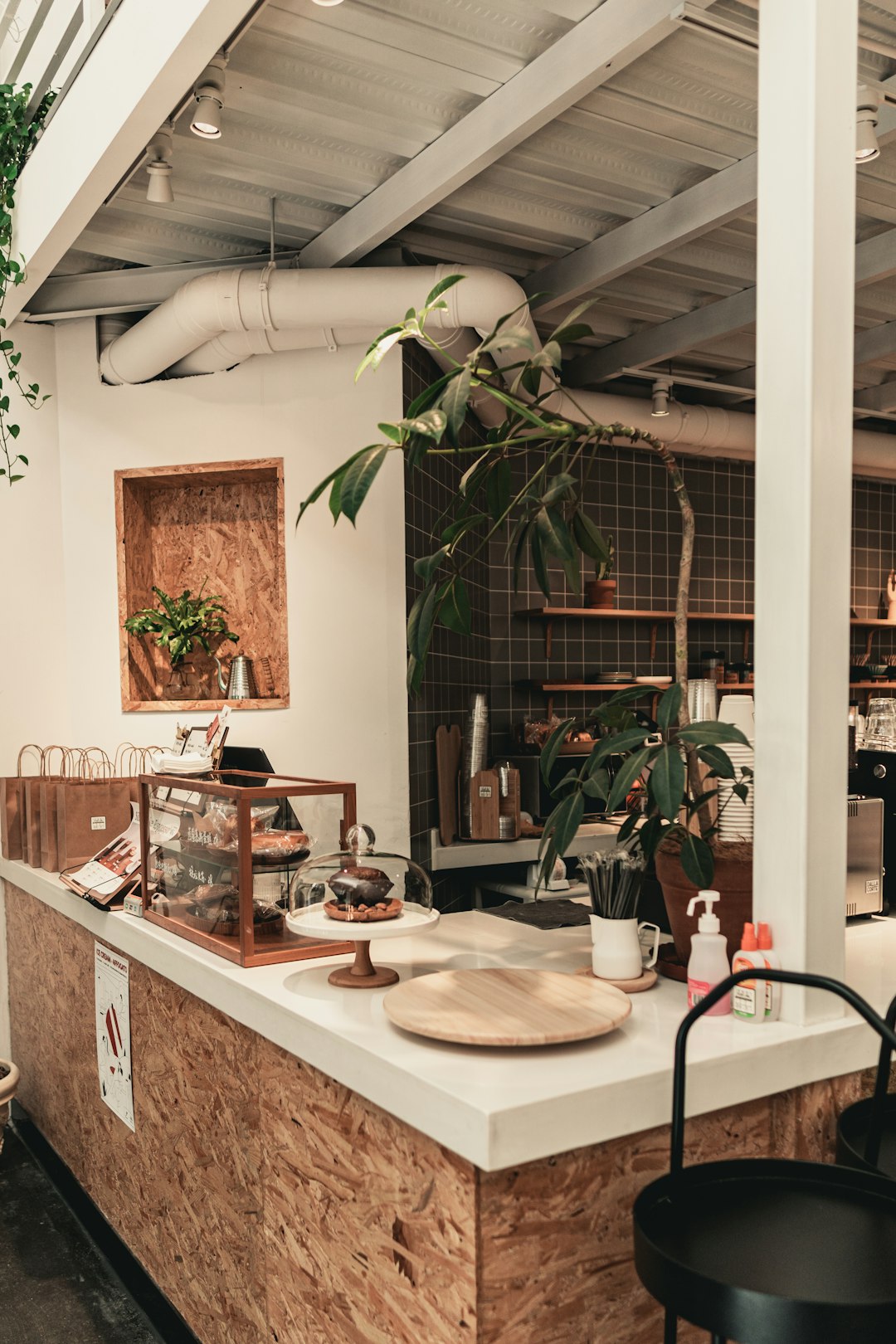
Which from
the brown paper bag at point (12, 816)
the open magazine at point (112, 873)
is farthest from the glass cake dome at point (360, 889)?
the brown paper bag at point (12, 816)

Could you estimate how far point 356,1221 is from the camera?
1702mm

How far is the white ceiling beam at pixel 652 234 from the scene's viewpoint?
353 centimetres

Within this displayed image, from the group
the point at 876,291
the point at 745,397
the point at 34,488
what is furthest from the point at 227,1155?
the point at 745,397

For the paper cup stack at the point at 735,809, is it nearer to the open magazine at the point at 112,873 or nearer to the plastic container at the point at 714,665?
the open magazine at the point at 112,873

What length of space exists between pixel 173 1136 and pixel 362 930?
1.02 metres

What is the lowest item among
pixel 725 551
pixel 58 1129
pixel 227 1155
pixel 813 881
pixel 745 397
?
pixel 58 1129

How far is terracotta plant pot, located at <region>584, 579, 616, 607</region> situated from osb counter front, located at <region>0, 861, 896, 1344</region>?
360 cm

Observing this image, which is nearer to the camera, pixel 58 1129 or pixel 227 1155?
pixel 227 1155

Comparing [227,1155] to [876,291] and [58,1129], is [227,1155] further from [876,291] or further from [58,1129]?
[876,291]

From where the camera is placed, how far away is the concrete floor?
106 inches

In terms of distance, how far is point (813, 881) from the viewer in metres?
1.68

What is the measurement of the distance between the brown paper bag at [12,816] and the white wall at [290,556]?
36cm

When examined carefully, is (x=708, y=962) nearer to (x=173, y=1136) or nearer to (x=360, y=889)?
(x=360, y=889)

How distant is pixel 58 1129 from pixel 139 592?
7.09ft
